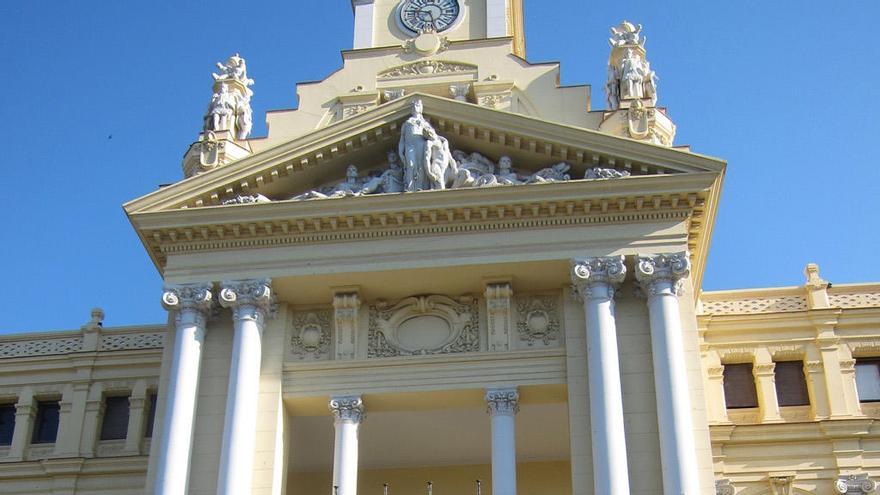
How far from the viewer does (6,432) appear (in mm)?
32938

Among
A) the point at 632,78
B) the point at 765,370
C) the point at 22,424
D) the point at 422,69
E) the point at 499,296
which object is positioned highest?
the point at 422,69

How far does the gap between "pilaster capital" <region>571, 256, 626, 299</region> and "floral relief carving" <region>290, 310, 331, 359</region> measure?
557cm

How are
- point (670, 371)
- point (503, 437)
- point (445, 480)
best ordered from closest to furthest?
1. point (670, 371)
2. point (503, 437)
3. point (445, 480)

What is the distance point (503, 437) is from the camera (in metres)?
24.3

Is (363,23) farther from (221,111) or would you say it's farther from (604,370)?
(604,370)

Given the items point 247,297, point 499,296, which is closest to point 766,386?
point 499,296

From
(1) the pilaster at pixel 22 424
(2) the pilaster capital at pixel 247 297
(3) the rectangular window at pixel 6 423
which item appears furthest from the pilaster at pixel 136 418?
(2) the pilaster capital at pixel 247 297

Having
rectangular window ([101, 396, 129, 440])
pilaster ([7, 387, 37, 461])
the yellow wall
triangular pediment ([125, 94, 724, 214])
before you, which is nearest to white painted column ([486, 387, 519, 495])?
the yellow wall

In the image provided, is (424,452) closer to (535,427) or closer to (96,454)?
(535,427)

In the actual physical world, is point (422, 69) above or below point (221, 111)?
above

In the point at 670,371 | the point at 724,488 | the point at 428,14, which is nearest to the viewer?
the point at 670,371

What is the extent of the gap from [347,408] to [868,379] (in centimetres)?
1361

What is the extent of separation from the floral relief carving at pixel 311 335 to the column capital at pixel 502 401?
3.79m

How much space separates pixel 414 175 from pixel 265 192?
344 cm
